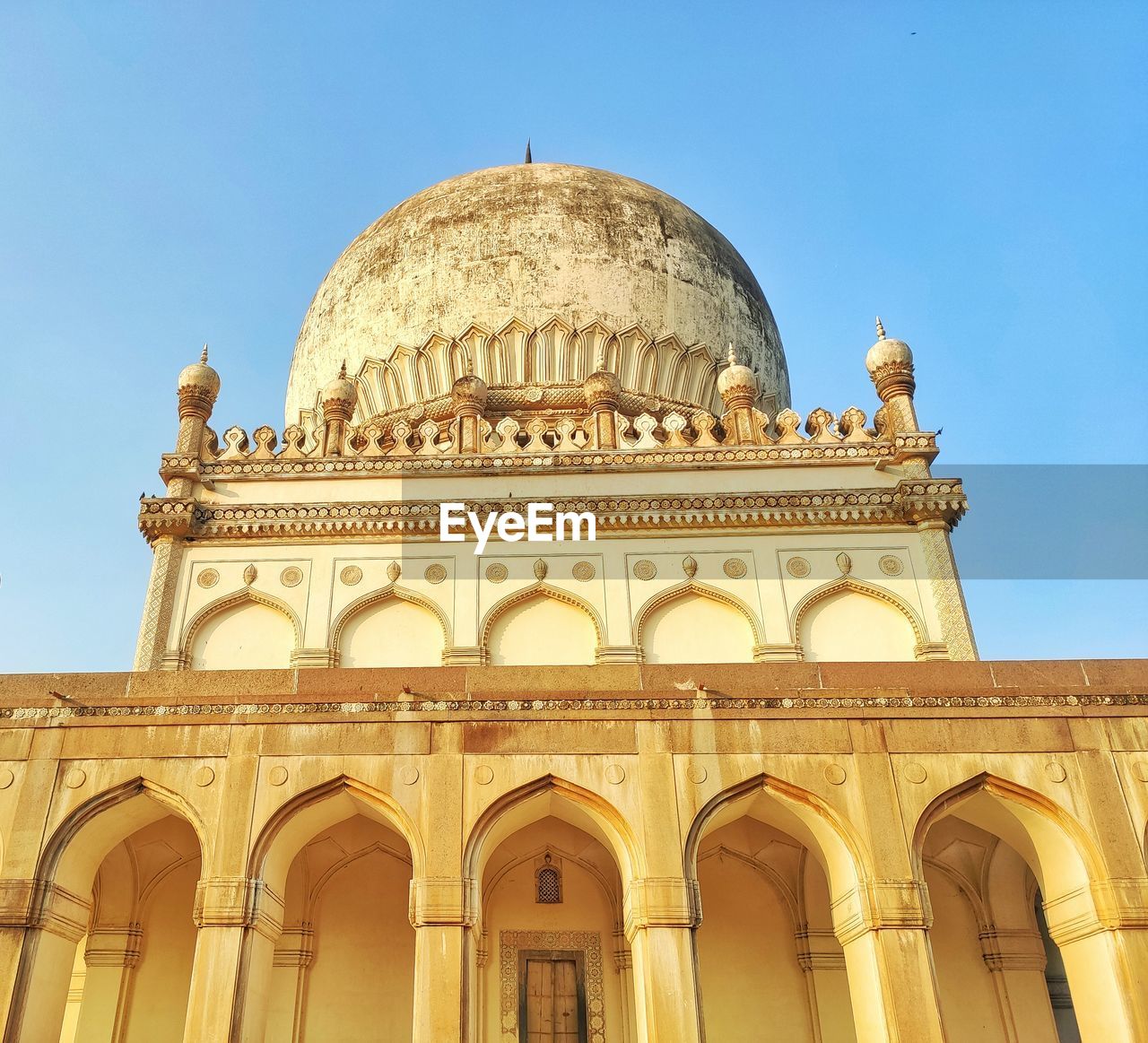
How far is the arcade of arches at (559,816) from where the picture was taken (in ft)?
27.6

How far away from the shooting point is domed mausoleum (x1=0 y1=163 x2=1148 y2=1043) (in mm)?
8617

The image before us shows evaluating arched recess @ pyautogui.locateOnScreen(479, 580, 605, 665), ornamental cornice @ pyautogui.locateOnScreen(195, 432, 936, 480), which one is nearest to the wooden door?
arched recess @ pyautogui.locateOnScreen(479, 580, 605, 665)

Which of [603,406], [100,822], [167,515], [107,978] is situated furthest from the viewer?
[603,406]

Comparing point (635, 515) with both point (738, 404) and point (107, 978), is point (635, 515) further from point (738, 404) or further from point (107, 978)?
point (107, 978)

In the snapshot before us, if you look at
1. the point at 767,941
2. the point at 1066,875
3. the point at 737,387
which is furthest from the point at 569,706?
the point at 737,387

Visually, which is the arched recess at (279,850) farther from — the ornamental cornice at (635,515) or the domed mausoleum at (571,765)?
the ornamental cornice at (635,515)

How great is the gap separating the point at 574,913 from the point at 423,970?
2915 mm

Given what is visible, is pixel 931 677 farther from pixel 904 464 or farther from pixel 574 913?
pixel 904 464

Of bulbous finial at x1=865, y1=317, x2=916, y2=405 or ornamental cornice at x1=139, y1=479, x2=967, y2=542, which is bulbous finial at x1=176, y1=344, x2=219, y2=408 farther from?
bulbous finial at x1=865, y1=317, x2=916, y2=405

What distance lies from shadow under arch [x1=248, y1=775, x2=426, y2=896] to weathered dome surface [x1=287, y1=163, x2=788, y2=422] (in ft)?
34.6

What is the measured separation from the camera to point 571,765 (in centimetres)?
900

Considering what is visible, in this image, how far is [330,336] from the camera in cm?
1975

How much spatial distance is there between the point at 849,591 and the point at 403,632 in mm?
5314

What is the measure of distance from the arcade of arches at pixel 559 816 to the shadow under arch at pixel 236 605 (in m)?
3.98
